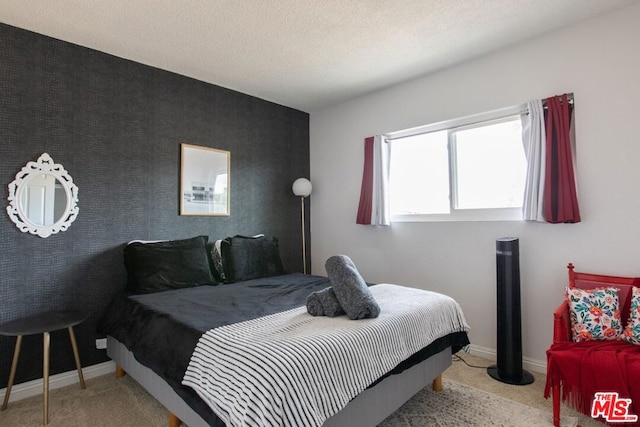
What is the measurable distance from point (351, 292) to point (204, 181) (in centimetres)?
222

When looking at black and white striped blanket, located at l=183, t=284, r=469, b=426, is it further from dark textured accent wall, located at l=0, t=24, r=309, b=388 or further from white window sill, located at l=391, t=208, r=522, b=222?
dark textured accent wall, located at l=0, t=24, r=309, b=388

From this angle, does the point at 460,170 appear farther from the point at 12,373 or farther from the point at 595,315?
the point at 12,373

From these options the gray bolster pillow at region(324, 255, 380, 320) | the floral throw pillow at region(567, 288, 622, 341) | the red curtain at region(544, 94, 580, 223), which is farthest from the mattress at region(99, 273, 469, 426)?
the red curtain at region(544, 94, 580, 223)

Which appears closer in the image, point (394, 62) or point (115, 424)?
point (115, 424)

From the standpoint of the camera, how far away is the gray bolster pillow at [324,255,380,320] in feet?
5.89

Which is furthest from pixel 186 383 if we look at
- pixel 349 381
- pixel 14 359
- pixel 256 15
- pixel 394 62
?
pixel 394 62

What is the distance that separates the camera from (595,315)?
79.9 inches

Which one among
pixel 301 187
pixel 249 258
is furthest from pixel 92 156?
pixel 301 187

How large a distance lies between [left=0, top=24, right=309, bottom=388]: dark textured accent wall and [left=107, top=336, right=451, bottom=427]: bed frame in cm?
63

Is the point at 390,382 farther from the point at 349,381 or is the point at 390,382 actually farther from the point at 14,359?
the point at 14,359

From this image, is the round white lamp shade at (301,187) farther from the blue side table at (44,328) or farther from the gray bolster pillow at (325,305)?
the blue side table at (44,328)

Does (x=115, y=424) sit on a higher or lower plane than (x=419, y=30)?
lower

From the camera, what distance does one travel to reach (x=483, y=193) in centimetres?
302

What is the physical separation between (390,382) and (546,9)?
266 centimetres
